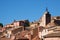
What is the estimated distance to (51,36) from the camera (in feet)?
100

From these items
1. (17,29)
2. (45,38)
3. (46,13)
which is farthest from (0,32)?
(45,38)

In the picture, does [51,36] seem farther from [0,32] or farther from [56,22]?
[0,32]

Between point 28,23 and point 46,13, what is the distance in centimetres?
2096

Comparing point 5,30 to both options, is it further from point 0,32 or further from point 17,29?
point 17,29

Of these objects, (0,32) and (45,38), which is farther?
(0,32)

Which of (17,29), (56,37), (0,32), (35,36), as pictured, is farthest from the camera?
(0,32)

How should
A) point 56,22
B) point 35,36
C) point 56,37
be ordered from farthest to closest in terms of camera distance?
point 56,22 → point 35,36 → point 56,37

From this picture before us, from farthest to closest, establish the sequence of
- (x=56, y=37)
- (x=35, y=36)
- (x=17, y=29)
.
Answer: (x=17, y=29), (x=35, y=36), (x=56, y=37)

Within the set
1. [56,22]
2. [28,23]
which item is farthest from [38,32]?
[28,23]

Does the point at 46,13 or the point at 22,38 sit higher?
the point at 46,13

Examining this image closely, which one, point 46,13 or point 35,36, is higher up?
point 46,13

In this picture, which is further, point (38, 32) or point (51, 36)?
point (38, 32)

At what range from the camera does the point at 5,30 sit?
71812mm

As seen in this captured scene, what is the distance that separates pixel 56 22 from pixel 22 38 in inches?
398
